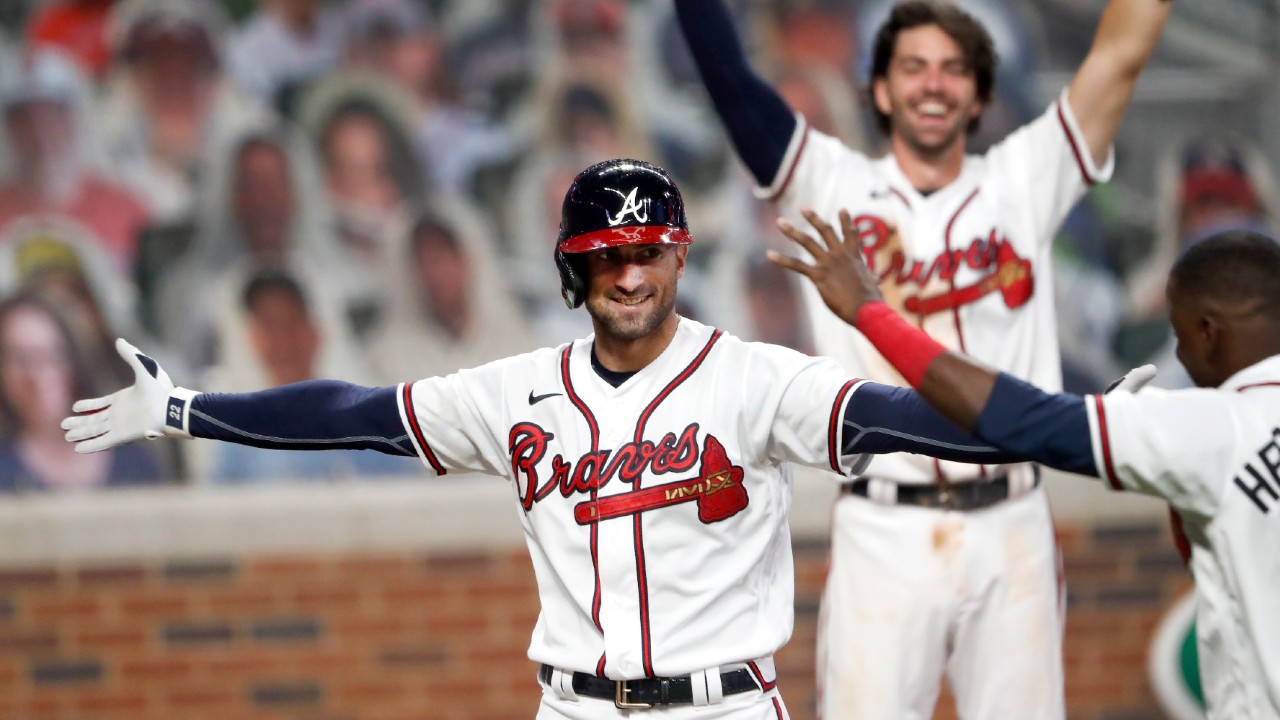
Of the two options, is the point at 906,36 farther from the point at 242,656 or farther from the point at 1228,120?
the point at 242,656

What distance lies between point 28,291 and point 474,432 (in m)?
3.06

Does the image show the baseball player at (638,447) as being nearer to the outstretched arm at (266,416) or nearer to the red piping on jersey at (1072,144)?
the outstretched arm at (266,416)

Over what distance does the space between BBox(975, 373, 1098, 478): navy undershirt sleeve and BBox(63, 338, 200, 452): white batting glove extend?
4.58 feet

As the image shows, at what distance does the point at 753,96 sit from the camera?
304cm

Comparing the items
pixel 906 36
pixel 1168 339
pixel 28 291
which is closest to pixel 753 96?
pixel 906 36

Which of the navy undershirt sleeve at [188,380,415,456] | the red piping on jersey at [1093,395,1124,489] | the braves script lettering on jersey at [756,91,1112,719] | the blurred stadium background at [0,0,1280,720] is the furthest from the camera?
the blurred stadium background at [0,0,1280,720]

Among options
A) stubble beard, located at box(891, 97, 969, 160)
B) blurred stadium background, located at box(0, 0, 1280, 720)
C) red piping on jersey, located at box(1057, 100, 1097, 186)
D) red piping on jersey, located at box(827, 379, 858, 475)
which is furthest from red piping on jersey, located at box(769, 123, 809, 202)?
blurred stadium background, located at box(0, 0, 1280, 720)

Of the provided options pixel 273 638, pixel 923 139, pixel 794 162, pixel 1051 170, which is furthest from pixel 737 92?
pixel 273 638

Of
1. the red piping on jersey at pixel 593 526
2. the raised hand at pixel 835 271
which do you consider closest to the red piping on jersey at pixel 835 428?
the raised hand at pixel 835 271

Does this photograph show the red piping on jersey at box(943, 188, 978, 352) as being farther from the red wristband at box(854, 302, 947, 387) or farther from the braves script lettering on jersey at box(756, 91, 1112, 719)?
the red wristband at box(854, 302, 947, 387)

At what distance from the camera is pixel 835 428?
2281mm

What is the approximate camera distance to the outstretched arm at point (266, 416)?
8.18 ft

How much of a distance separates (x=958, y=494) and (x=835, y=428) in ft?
2.52

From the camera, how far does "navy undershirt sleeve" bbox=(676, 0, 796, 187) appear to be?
2998mm
